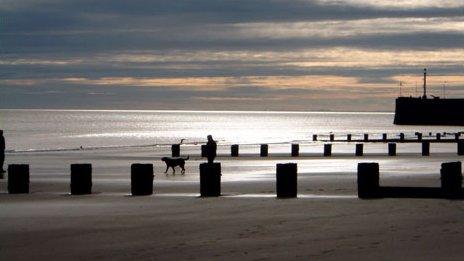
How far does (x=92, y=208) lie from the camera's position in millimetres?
18266

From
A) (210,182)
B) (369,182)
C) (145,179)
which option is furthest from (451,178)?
(145,179)

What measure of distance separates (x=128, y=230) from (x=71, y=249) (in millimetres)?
1979

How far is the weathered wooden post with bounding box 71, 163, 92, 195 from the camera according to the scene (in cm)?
2147

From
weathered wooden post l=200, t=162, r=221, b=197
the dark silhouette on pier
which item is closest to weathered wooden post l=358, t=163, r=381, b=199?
weathered wooden post l=200, t=162, r=221, b=197

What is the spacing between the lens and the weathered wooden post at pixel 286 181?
784 inches

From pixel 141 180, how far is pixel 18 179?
2.76 meters

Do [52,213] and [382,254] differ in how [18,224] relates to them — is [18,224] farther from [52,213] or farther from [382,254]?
[382,254]

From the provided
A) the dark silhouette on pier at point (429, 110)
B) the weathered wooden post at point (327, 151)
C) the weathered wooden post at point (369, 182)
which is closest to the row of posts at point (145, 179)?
the weathered wooden post at point (369, 182)

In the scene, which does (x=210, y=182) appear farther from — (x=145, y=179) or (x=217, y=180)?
(x=145, y=179)

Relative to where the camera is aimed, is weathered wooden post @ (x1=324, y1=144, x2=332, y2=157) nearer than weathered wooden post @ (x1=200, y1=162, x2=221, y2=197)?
No

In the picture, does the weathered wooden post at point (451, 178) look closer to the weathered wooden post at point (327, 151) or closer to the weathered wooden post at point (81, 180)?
the weathered wooden post at point (81, 180)

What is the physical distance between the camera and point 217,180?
67.3ft

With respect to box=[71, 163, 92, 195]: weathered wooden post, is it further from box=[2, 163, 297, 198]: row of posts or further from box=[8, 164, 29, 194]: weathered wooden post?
box=[8, 164, 29, 194]: weathered wooden post

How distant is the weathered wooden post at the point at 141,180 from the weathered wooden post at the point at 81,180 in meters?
1.01
